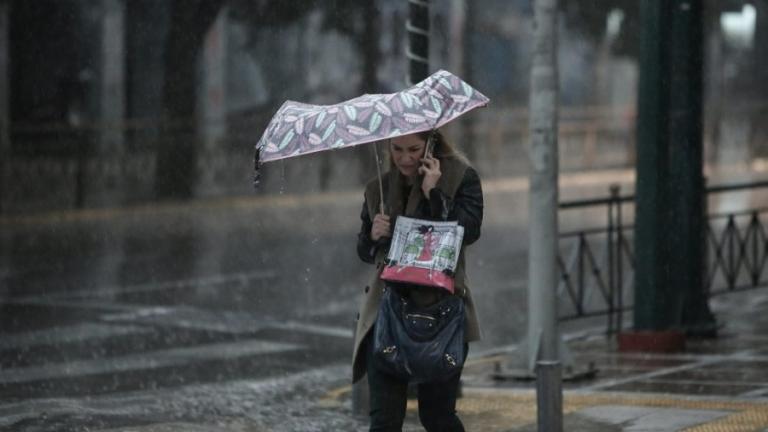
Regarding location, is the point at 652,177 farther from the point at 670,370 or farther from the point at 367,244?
the point at 367,244

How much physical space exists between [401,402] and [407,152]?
105 cm

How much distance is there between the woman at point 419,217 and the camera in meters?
7.14

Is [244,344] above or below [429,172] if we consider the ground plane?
below

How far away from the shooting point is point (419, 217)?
7.18 metres

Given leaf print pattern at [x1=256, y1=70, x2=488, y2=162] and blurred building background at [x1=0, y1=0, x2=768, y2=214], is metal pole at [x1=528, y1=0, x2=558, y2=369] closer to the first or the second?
leaf print pattern at [x1=256, y1=70, x2=488, y2=162]

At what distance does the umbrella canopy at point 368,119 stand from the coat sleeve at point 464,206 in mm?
327

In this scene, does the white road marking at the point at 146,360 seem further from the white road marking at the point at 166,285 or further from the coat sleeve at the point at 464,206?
the coat sleeve at the point at 464,206

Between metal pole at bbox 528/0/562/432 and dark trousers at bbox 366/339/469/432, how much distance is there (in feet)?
11.3

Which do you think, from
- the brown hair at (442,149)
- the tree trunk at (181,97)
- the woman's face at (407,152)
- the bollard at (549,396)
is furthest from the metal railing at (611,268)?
the tree trunk at (181,97)

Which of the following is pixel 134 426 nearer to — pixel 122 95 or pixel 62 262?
pixel 62 262

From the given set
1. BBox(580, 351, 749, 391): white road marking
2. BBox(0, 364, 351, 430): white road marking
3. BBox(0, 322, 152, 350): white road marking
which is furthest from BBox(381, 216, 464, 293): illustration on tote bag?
BBox(0, 322, 152, 350): white road marking

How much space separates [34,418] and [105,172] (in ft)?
67.4

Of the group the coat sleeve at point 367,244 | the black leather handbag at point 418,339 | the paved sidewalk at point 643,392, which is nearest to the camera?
the black leather handbag at point 418,339

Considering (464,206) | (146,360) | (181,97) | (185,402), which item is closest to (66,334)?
(146,360)
